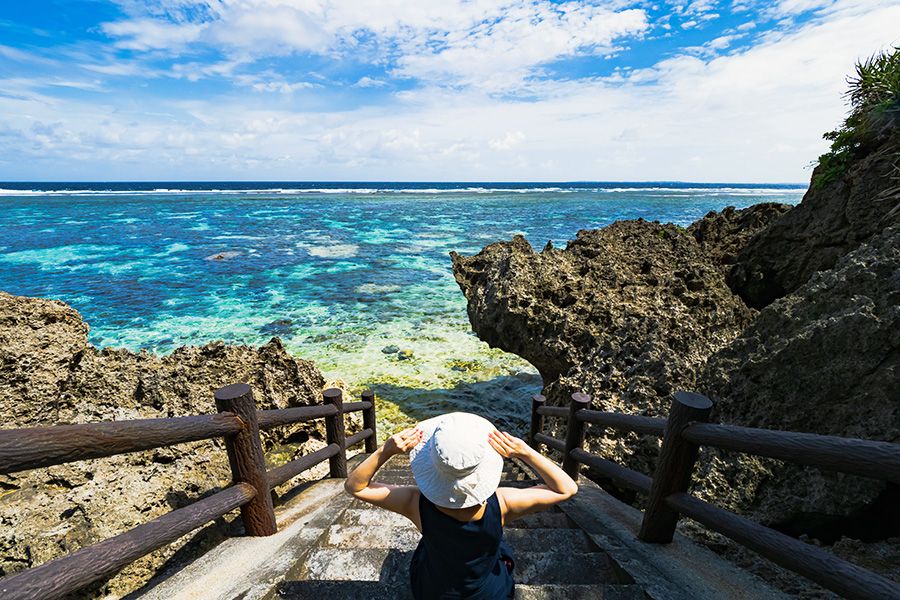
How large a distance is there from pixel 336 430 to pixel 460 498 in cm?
338

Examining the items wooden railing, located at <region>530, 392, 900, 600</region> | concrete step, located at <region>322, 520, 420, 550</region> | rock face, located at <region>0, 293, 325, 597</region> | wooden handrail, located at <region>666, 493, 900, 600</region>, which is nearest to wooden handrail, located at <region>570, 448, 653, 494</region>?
wooden railing, located at <region>530, 392, 900, 600</region>

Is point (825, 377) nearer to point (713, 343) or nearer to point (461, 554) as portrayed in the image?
point (713, 343)

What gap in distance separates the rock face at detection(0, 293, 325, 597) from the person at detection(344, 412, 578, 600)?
2.48 metres

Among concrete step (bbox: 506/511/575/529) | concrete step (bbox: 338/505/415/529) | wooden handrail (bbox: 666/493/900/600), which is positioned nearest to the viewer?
wooden handrail (bbox: 666/493/900/600)

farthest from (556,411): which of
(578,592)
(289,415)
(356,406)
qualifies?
(289,415)

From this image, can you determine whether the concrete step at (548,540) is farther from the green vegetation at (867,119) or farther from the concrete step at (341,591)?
the green vegetation at (867,119)

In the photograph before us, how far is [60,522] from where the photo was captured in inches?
128

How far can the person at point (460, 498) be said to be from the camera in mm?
1867

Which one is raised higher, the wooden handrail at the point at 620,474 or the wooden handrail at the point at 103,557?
the wooden handrail at the point at 103,557

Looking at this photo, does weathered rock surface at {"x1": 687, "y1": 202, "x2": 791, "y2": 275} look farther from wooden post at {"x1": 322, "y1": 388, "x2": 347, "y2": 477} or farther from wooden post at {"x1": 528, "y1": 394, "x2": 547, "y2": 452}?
wooden post at {"x1": 322, "y1": 388, "x2": 347, "y2": 477}

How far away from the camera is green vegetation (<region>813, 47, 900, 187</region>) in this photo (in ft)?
21.9

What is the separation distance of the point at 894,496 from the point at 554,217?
5036cm

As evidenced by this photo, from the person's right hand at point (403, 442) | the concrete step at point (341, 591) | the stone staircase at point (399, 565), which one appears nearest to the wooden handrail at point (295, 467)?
the stone staircase at point (399, 565)

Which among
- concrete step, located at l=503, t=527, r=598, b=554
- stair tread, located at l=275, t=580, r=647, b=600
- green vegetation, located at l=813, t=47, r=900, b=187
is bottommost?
concrete step, located at l=503, t=527, r=598, b=554
